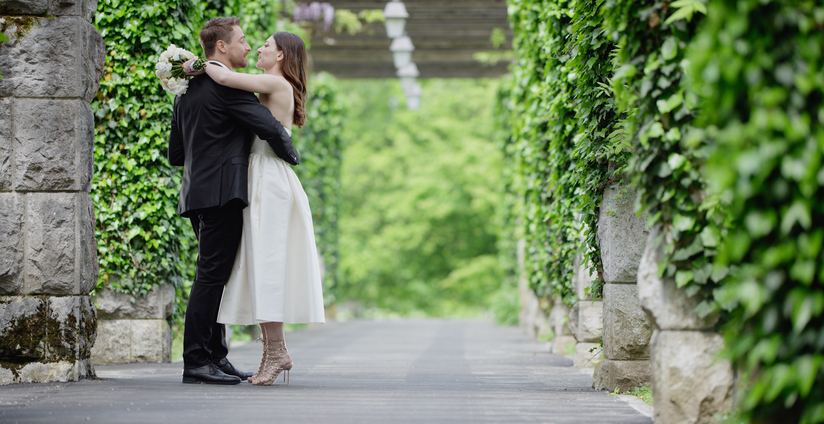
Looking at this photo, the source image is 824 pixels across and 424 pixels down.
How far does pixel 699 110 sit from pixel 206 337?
2848mm

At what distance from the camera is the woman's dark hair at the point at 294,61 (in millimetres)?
4773

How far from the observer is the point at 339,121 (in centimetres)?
1377

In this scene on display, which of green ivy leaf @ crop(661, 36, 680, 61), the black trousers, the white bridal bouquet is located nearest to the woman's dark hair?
the white bridal bouquet

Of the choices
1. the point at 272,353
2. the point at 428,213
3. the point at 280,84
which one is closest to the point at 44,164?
the point at 280,84

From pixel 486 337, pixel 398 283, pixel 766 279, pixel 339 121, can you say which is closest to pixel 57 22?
pixel 766 279

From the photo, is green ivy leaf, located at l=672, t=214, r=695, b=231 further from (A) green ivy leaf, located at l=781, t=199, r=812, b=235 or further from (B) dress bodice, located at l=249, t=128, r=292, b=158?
(B) dress bodice, located at l=249, t=128, r=292, b=158

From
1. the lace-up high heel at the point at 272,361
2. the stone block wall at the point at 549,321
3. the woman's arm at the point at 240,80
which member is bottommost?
the stone block wall at the point at 549,321

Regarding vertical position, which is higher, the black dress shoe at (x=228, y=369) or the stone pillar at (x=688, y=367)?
the stone pillar at (x=688, y=367)

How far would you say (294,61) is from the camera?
4785 mm

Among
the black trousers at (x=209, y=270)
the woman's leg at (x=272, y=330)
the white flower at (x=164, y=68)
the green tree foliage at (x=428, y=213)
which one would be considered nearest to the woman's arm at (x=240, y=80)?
the white flower at (x=164, y=68)

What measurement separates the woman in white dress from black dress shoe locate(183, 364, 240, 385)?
13cm

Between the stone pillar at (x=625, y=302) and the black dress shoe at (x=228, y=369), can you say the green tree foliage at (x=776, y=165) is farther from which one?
the black dress shoe at (x=228, y=369)

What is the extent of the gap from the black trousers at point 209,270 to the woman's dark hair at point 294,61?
29.8 inches

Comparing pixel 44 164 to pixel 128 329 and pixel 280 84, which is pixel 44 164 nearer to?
pixel 280 84
